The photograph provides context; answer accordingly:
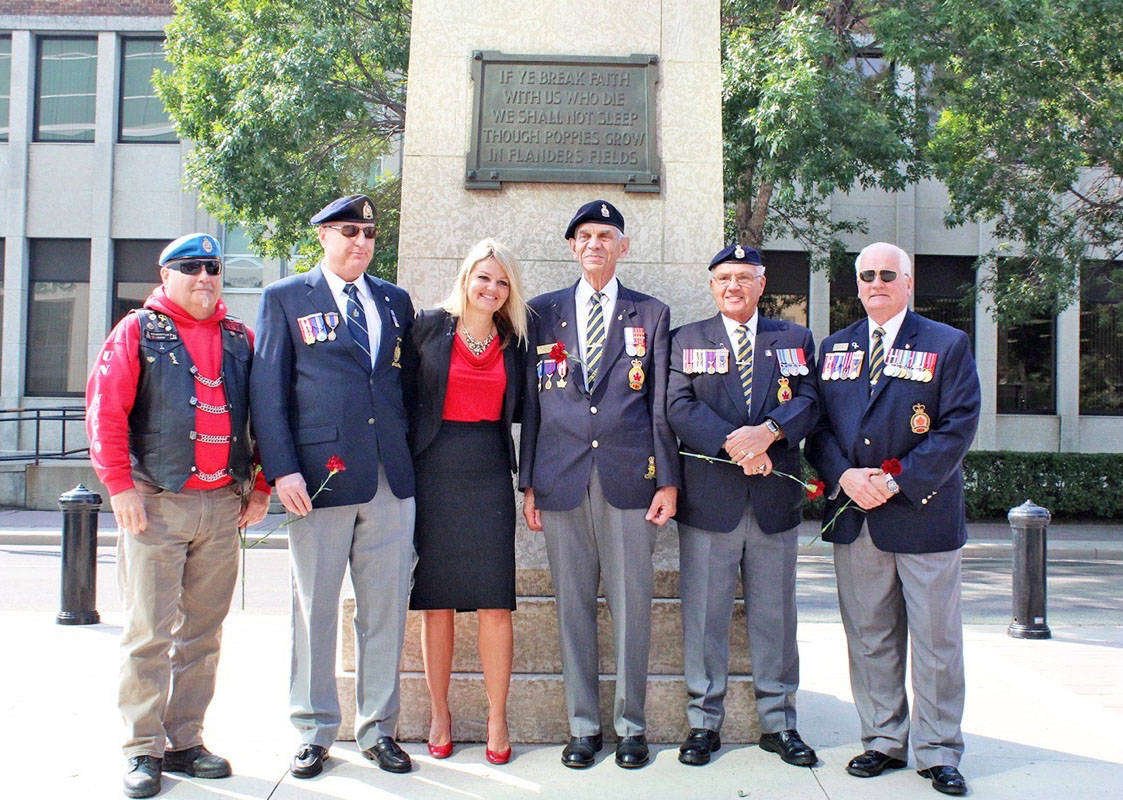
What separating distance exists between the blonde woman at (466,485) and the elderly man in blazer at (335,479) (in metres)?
0.12

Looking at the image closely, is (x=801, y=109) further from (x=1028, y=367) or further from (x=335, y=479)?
(x=1028, y=367)

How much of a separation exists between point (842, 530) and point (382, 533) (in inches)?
79.3

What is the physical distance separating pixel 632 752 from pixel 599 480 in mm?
1176

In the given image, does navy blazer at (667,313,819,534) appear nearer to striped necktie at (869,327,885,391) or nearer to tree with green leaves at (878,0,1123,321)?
striped necktie at (869,327,885,391)

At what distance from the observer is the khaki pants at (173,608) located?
412 cm

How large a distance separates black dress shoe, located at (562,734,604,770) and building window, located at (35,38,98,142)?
66.1 ft

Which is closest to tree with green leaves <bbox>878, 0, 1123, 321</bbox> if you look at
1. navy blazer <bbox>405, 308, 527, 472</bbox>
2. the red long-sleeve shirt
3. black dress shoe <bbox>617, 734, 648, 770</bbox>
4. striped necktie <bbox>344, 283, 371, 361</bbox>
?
navy blazer <bbox>405, 308, 527, 472</bbox>

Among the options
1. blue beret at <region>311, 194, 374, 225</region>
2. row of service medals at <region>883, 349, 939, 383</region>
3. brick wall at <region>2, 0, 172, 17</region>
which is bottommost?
row of service medals at <region>883, 349, 939, 383</region>

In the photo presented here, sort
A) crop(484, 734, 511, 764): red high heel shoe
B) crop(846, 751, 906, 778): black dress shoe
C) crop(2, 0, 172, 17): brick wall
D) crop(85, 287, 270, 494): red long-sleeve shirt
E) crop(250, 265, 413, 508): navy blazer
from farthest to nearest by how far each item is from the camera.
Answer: crop(2, 0, 172, 17): brick wall
crop(484, 734, 511, 764): red high heel shoe
crop(846, 751, 906, 778): black dress shoe
crop(250, 265, 413, 508): navy blazer
crop(85, 287, 270, 494): red long-sleeve shirt

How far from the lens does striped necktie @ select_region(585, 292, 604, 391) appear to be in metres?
4.57

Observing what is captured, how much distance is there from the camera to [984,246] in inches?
770

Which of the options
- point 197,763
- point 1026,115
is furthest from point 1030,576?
point 1026,115

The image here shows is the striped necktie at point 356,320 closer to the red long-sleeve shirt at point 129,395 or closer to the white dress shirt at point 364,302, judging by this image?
the white dress shirt at point 364,302

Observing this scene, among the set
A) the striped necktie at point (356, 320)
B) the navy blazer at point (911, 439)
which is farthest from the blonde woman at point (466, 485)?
the navy blazer at point (911, 439)
